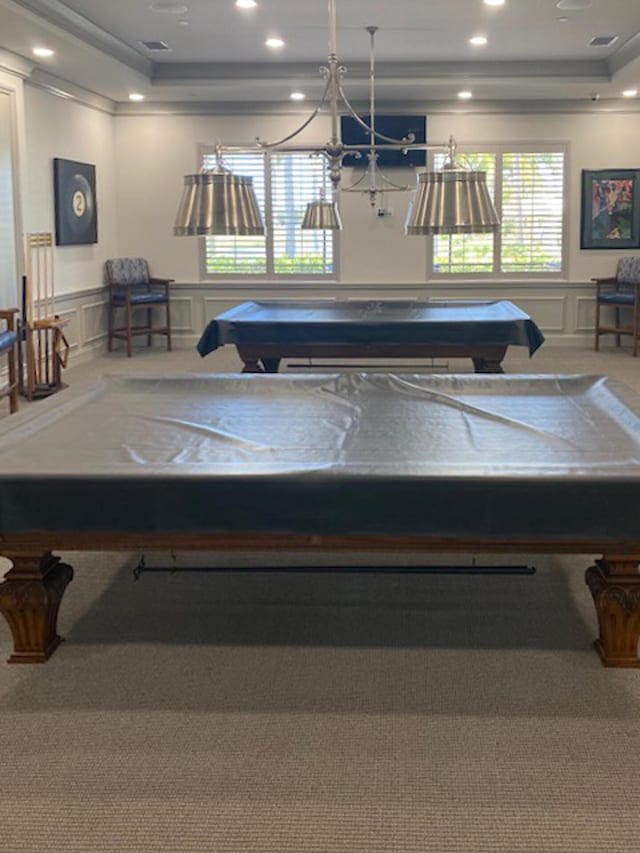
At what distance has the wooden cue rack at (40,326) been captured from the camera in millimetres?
6859

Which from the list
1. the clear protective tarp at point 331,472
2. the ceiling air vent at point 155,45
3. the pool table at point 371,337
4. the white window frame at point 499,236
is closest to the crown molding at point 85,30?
the ceiling air vent at point 155,45

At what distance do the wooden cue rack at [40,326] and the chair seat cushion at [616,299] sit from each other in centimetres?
531

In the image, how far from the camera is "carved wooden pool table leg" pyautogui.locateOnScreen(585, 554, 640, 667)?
2.57 m

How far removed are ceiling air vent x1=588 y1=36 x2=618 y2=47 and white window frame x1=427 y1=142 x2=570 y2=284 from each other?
1.99 meters

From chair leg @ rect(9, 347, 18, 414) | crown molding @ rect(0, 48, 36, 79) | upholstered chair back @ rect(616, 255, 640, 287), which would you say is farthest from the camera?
upholstered chair back @ rect(616, 255, 640, 287)

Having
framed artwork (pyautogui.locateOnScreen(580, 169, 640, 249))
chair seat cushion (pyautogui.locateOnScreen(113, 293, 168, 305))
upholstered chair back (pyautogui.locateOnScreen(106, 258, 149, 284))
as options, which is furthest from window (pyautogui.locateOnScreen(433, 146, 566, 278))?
upholstered chair back (pyautogui.locateOnScreen(106, 258, 149, 284))

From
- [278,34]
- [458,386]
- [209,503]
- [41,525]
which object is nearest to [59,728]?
[41,525]

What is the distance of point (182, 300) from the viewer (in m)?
9.85

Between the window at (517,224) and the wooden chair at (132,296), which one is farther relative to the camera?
the window at (517,224)

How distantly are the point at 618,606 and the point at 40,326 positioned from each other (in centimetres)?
535

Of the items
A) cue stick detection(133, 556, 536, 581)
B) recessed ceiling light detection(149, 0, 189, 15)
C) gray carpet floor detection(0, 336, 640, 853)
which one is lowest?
gray carpet floor detection(0, 336, 640, 853)

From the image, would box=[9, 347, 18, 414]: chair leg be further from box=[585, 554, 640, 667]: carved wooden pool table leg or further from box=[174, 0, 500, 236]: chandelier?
box=[585, 554, 640, 667]: carved wooden pool table leg

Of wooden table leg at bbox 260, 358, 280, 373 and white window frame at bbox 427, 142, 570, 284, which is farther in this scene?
white window frame at bbox 427, 142, 570, 284

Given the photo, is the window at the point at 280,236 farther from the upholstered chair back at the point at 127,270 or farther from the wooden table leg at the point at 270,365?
the wooden table leg at the point at 270,365
